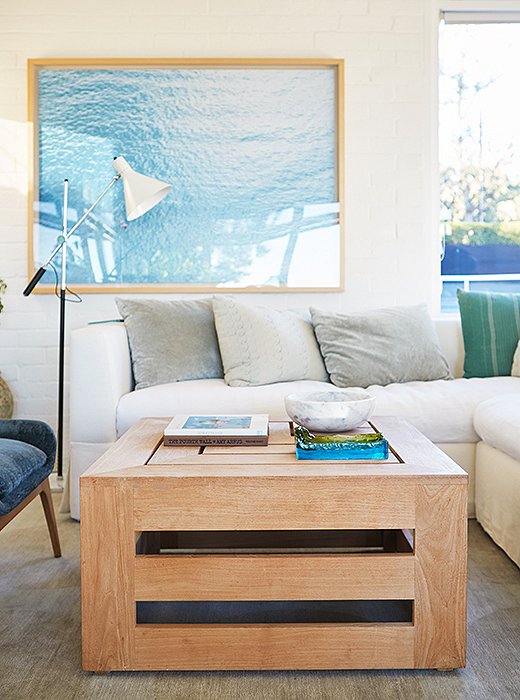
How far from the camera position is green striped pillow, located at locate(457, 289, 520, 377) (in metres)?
3.73

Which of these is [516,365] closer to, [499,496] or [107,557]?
[499,496]

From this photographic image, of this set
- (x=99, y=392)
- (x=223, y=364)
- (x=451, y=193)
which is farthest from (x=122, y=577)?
(x=451, y=193)

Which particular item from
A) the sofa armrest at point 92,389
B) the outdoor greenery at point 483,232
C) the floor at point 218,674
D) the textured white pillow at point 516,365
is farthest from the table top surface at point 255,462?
the outdoor greenery at point 483,232

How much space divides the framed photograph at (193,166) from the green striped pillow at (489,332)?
725 mm

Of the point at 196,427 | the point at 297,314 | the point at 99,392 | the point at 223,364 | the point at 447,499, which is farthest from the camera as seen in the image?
the point at 297,314

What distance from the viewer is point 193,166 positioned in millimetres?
4227

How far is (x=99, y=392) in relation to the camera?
3.19 m

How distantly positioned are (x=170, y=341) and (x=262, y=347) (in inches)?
15.5

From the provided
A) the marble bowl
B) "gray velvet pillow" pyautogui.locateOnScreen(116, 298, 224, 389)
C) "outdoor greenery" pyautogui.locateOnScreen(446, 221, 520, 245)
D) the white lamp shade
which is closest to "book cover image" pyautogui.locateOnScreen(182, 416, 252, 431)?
the marble bowl

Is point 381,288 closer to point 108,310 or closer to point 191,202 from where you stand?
point 191,202

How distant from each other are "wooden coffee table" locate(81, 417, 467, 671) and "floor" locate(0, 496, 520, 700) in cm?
3

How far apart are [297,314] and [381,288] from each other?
66cm

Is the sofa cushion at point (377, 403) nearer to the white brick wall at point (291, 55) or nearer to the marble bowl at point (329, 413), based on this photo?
the marble bowl at point (329, 413)

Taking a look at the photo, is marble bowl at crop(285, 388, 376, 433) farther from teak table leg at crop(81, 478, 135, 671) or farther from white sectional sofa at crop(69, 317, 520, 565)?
white sectional sofa at crop(69, 317, 520, 565)
